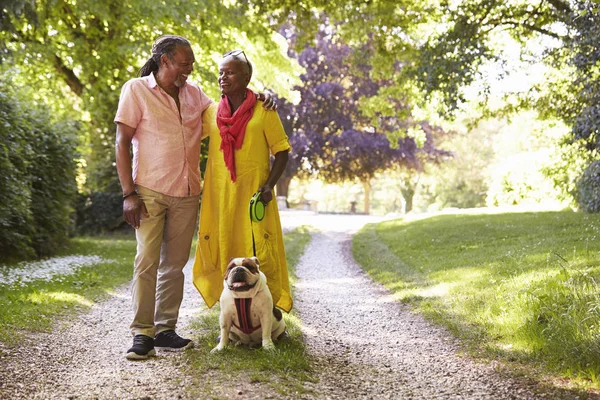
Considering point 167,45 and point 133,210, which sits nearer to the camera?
point 133,210

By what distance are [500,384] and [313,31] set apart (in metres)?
13.7

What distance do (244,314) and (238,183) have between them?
3.49 feet

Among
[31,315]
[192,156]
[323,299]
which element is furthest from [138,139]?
[323,299]

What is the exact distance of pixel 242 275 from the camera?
4.51 meters

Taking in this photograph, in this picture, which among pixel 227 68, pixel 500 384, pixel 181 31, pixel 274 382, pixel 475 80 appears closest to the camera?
pixel 274 382

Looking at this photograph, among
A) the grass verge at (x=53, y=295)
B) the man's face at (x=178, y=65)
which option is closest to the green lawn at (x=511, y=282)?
the man's face at (x=178, y=65)

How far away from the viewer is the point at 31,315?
21.5ft

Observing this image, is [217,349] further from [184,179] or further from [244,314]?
[184,179]

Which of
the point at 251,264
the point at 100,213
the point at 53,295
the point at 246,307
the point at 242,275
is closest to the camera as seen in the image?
the point at 242,275

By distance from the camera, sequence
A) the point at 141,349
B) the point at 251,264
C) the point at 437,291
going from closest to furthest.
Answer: the point at 251,264 → the point at 141,349 → the point at 437,291

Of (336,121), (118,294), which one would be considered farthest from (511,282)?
(336,121)

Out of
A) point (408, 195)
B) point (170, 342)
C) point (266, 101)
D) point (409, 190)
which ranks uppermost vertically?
point (266, 101)

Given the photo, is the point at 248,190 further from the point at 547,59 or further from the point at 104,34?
the point at 104,34

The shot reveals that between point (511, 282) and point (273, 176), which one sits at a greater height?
point (273, 176)
